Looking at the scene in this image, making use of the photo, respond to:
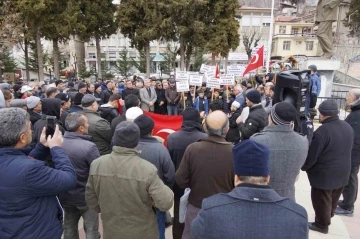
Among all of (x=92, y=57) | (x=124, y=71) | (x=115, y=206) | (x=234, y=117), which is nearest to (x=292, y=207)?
(x=115, y=206)

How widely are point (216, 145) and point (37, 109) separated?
3141 mm

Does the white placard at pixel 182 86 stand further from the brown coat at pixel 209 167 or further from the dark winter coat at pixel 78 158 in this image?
the brown coat at pixel 209 167

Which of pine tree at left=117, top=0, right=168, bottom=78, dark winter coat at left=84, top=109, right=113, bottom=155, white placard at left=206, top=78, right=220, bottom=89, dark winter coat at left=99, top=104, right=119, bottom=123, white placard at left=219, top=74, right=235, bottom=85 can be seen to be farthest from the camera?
pine tree at left=117, top=0, right=168, bottom=78

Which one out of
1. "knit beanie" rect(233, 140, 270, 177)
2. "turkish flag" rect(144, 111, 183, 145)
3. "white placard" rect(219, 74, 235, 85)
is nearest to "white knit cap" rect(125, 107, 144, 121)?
"turkish flag" rect(144, 111, 183, 145)

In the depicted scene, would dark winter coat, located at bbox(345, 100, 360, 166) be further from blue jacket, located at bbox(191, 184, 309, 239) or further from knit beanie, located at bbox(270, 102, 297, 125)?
blue jacket, located at bbox(191, 184, 309, 239)

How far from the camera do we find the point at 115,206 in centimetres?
259

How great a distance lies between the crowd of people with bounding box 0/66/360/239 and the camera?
5.16ft

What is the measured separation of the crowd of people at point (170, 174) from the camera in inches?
61.9

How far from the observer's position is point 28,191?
2.12 metres

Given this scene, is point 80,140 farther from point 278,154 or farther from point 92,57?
point 92,57

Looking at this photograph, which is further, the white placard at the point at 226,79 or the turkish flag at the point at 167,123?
the white placard at the point at 226,79

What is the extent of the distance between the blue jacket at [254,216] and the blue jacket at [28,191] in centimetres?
128

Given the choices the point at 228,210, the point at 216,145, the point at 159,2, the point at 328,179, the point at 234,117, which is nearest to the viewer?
the point at 228,210

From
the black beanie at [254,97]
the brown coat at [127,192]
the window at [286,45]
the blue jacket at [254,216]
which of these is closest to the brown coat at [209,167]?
the brown coat at [127,192]
